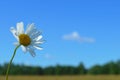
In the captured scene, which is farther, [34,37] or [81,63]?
[81,63]

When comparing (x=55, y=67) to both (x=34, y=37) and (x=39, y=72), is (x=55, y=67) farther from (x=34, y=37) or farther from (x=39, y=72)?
(x=34, y=37)

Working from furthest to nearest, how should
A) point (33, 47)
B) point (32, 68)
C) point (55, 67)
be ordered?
point (55, 67) < point (32, 68) < point (33, 47)

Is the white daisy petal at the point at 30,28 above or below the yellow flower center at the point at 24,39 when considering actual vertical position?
above

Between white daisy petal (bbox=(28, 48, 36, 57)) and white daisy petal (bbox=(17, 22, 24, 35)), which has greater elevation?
white daisy petal (bbox=(17, 22, 24, 35))

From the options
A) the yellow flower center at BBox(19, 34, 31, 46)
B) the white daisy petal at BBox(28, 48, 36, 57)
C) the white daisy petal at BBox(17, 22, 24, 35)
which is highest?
the white daisy petal at BBox(17, 22, 24, 35)

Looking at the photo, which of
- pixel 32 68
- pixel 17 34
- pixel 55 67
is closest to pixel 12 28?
pixel 17 34

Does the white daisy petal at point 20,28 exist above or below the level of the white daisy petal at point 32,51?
above

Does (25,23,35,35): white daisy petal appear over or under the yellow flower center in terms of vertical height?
over

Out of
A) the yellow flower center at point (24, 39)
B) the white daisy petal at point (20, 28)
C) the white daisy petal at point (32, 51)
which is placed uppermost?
the white daisy petal at point (20, 28)
